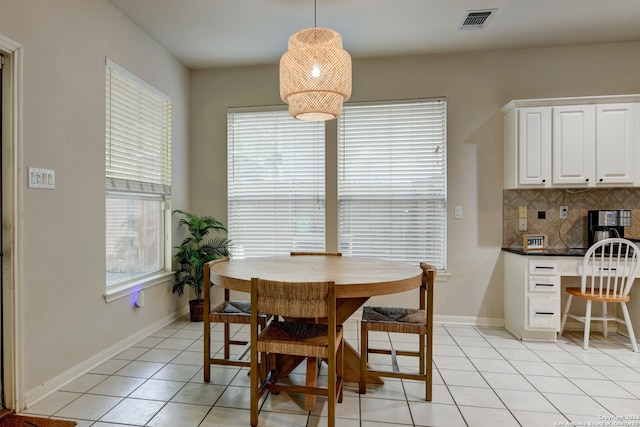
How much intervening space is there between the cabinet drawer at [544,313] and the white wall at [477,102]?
0.50 m

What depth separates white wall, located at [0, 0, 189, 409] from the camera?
2.09 metres

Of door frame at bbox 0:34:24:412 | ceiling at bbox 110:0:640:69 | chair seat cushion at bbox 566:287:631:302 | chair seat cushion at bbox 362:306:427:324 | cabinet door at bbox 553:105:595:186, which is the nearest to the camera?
door frame at bbox 0:34:24:412

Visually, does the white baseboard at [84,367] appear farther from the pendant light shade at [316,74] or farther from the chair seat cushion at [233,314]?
the pendant light shade at [316,74]

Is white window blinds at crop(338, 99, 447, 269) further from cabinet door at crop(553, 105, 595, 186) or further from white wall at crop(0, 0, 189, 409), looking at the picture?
white wall at crop(0, 0, 189, 409)

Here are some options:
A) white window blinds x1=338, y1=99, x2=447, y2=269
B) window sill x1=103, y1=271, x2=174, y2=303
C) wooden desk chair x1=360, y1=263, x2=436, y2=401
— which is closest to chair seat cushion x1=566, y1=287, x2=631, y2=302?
white window blinds x1=338, y1=99, x2=447, y2=269

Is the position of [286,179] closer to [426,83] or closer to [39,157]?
[426,83]

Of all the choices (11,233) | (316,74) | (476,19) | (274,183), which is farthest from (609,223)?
(11,233)

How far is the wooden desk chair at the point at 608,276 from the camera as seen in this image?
2.88m

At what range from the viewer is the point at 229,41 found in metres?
3.38

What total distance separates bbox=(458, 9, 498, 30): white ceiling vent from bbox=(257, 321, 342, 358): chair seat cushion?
8.92 ft

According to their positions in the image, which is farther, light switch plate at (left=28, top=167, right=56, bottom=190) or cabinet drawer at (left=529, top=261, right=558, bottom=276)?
cabinet drawer at (left=529, top=261, right=558, bottom=276)

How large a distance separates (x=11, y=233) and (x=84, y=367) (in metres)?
1.10

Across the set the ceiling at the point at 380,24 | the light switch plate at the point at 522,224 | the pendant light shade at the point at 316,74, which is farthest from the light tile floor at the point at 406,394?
the ceiling at the point at 380,24

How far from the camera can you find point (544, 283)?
10.1 feet
